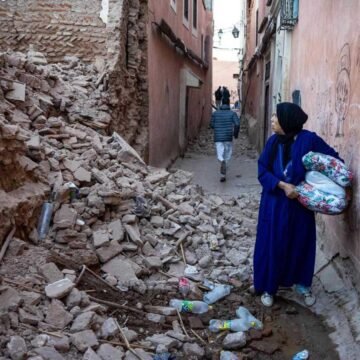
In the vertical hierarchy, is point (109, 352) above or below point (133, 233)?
below

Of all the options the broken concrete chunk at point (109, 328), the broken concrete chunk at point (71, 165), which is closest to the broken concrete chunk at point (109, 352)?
the broken concrete chunk at point (109, 328)

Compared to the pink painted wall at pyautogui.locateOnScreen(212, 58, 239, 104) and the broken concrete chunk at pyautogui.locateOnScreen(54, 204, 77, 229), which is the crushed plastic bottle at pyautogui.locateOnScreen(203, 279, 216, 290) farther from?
the pink painted wall at pyautogui.locateOnScreen(212, 58, 239, 104)

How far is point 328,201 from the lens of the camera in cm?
351

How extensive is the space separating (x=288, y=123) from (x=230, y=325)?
162 centimetres

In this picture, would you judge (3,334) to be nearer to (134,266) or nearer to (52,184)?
(134,266)

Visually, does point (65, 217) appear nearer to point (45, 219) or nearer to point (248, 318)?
point (45, 219)

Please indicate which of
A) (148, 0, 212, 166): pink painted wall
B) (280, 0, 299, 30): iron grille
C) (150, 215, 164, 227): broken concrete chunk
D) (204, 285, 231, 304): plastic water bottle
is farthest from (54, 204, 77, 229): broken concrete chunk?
(280, 0, 299, 30): iron grille

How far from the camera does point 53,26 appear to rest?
8109 mm

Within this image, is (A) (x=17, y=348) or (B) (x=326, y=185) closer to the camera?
(A) (x=17, y=348)

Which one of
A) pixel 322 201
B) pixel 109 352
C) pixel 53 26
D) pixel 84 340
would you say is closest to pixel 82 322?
pixel 84 340

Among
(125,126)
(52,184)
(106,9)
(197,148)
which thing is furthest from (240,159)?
(52,184)

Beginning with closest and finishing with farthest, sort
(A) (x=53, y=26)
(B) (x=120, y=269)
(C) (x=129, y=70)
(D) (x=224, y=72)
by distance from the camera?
1. (B) (x=120, y=269)
2. (A) (x=53, y=26)
3. (C) (x=129, y=70)
4. (D) (x=224, y=72)

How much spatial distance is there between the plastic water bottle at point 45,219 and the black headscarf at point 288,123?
215 cm

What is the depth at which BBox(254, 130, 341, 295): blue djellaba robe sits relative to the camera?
366 cm
